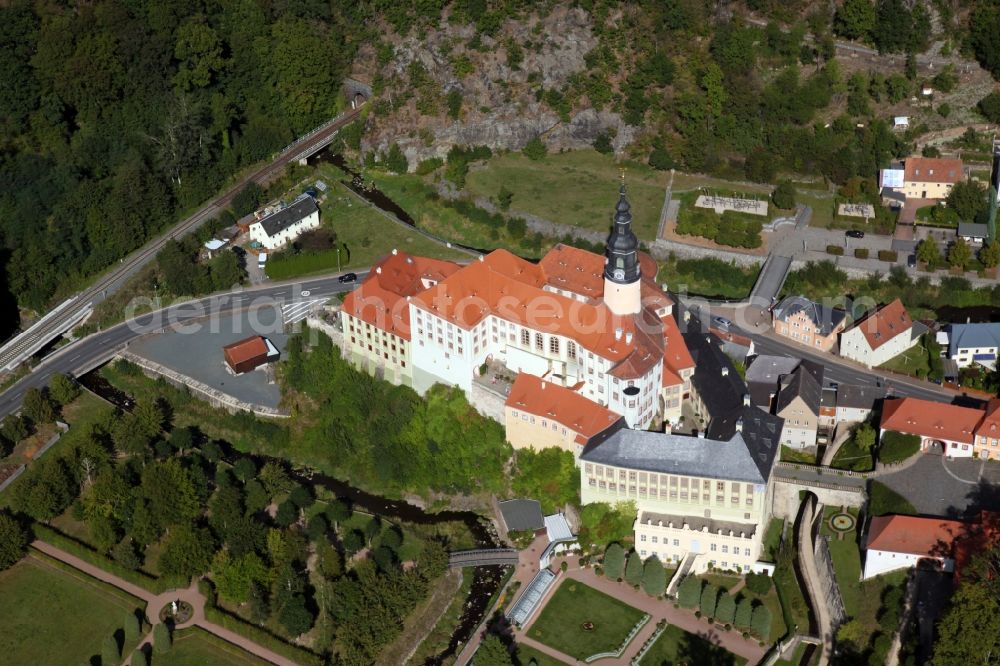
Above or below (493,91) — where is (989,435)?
below

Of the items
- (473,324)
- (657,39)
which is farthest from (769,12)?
(473,324)

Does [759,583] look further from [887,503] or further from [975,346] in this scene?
[975,346]

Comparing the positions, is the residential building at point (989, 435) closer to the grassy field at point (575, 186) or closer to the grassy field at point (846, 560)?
the grassy field at point (846, 560)

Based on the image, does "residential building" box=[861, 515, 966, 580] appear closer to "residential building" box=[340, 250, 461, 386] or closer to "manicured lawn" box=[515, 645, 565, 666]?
"manicured lawn" box=[515, 645, 565, 666]

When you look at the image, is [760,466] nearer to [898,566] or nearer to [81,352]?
[898,566]

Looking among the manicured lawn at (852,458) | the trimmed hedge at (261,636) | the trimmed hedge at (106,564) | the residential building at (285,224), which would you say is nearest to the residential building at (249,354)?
the residential building at (285,224)

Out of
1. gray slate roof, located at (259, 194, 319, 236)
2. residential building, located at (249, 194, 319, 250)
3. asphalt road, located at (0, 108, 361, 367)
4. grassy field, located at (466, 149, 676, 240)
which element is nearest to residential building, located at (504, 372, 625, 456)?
grassy field, located at (466, 149, 676, 240)

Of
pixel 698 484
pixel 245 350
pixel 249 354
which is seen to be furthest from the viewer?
pixel 245 350

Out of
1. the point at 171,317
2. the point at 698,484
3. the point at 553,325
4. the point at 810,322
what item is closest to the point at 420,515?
the point at 553,325
